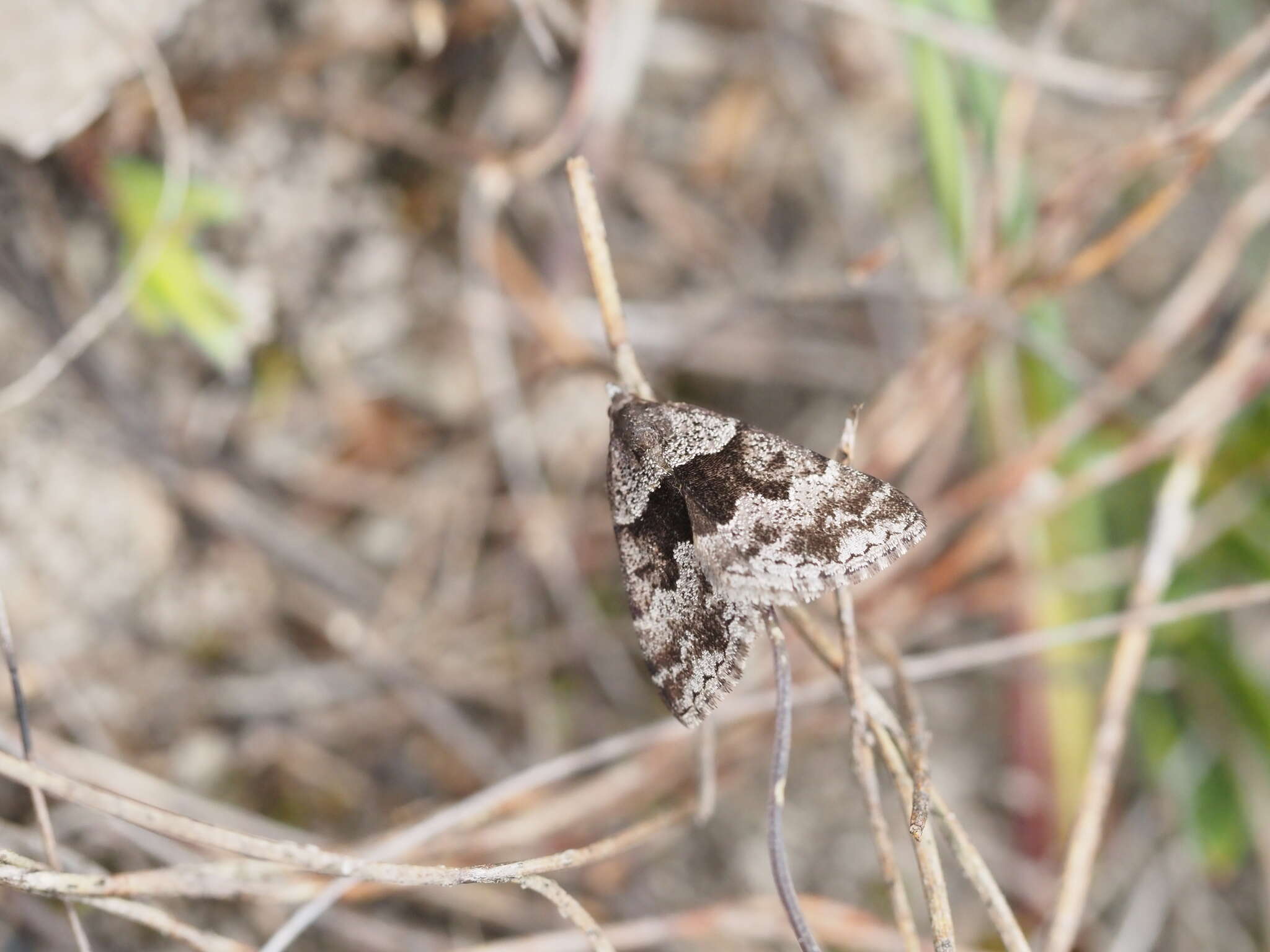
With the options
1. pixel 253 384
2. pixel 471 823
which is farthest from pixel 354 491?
pixel 471 823

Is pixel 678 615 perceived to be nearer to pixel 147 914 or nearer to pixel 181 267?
pixel 147 914

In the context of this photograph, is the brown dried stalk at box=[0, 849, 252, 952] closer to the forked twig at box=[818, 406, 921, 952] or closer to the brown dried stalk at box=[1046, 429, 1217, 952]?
the forked twig at box=[818, 406, 921, 952]

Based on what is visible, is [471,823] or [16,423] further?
[16,423]

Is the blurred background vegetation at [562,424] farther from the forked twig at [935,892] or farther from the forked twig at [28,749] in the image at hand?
the forked twig at [935,892]

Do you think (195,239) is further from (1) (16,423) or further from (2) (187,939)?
(2) (187,939)

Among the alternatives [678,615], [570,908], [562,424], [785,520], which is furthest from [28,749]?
[562,424]

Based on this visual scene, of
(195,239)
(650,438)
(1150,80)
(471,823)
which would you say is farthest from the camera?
(1150,80)

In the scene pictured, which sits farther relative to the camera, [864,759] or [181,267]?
[181,267]
